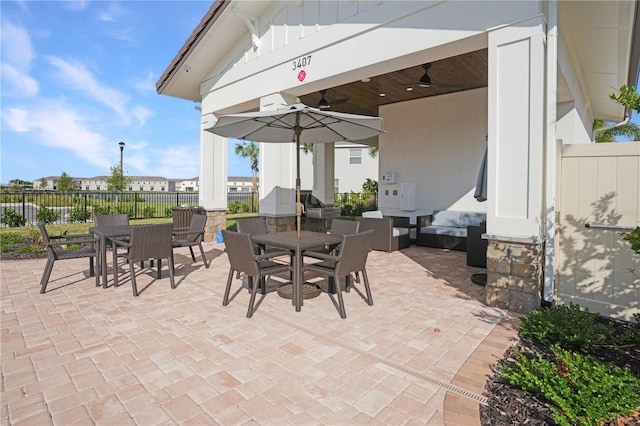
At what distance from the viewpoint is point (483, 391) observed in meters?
2.23

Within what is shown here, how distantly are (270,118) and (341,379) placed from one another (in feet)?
10.9

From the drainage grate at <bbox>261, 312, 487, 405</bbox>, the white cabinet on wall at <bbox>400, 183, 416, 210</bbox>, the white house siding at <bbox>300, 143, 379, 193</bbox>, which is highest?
the white house siding at <bbox>300, 143, 379, 193</bbox>

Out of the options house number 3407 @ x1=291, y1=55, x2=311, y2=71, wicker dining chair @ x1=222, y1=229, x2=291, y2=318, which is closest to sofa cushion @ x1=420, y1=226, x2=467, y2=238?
house number 3407 @ x1=291, y1=55, x2=311, y2=71

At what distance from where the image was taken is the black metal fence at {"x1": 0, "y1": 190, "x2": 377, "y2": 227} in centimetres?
1181

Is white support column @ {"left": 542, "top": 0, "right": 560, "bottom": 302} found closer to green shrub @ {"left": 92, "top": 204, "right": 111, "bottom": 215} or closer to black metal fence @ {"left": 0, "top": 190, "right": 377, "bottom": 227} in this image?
black metal fence @ {"left": 0, "top": 190, "right": 377, "bottom": 227}

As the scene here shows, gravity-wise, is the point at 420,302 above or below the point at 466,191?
below

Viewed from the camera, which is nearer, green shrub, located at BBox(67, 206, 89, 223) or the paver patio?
the paver patio

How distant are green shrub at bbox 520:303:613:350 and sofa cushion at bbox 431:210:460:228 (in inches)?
204

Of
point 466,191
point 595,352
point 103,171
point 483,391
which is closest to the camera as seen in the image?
point 483,391

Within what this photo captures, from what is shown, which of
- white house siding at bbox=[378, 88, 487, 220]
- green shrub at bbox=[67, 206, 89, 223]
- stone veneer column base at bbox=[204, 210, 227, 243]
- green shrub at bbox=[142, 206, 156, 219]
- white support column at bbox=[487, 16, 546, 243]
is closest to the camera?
white support column at bbox=[487, 16, 546, 243]

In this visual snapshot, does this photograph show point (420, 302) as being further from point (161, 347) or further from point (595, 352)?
point (161, 347)

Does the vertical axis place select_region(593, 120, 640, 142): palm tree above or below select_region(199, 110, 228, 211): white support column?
above

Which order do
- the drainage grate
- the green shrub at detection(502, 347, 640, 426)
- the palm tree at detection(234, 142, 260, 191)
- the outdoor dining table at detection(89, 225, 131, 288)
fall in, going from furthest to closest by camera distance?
the palm tree at detection(234, 142, 260, 191), the outdoor dining table at detection(89, 225, 131, 288), the drainage grate, the green shrub at detection(502, 347, 640, 426)

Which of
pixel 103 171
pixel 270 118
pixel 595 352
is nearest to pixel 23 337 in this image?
pixel 270 118
